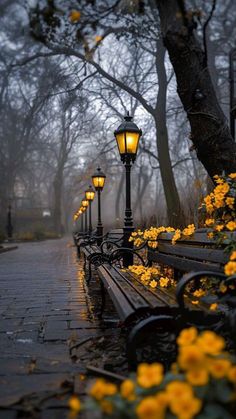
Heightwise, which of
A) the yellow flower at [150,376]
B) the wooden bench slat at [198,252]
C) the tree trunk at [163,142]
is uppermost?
the tree trunk at [163,142]

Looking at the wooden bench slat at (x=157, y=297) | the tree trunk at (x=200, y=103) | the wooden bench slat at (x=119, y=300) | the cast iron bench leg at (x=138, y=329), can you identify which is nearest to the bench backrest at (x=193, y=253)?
the wooden bench slat at (x=157, y=297)

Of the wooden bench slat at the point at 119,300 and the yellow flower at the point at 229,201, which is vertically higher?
the yellow flower at the point at 229,201

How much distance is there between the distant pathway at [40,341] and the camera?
8.27 ft

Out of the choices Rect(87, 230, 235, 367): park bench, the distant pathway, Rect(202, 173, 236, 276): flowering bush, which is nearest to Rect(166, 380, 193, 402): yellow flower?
Rect(87, 230, 235, 367): park bench

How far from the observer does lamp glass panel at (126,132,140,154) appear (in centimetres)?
715

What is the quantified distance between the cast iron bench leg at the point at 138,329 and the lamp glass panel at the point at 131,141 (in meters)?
4.88

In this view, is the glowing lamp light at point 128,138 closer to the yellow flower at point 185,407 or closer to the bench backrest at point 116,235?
the bench backrest at point 116,235

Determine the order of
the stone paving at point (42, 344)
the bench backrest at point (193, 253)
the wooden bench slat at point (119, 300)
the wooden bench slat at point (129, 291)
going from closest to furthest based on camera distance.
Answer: the stone paving at point (42, 344) → the wooden bench slat at point (119, 300) → the wooden bench slat at point (129, 291) → the bench backrest at point (193, 253)

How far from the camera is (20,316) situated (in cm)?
499

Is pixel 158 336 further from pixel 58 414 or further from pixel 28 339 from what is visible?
pixel 28 339

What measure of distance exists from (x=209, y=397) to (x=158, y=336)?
1.51 m

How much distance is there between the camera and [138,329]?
2.52 meters

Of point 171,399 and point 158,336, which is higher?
point 171,399

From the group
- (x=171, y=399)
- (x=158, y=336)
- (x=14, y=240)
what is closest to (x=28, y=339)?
(x=158, y=336)
